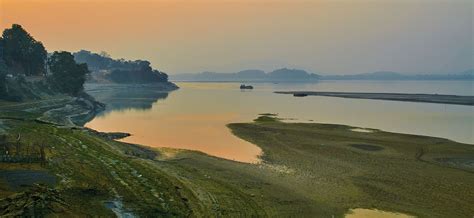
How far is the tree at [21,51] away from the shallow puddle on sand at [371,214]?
12238 cm

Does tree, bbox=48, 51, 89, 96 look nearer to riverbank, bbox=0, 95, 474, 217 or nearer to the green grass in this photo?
riverbank, bbox=0, 95, 474, 217

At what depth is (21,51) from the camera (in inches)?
4872

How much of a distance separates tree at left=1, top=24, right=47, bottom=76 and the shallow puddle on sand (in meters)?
122

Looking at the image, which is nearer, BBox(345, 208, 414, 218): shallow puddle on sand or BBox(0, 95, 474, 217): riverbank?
BBox(0, 95, 474, 217): riverbank

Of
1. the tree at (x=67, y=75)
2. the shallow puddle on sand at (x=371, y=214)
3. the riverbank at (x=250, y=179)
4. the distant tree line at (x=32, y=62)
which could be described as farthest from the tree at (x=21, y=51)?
the shallow puddle on sand at (x=371, y=214)

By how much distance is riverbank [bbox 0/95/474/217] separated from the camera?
25.9 metres

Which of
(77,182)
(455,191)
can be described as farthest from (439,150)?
(77,182)

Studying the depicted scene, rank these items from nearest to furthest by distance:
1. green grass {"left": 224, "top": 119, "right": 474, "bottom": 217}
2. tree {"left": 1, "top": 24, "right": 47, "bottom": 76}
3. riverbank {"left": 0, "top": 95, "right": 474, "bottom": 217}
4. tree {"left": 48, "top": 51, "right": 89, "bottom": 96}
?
riverbank {"left": 0, "top": 95, "right": 474, "bottom": 217} → green grass {"left": 224, "top": 119, "right": 474, "bottom": 217} → tree {"left": 48, "top": 51, "right": 89, "bottom": 96} → tree {"left": 1, "top": 24, "right": 47, "bottom": 76}

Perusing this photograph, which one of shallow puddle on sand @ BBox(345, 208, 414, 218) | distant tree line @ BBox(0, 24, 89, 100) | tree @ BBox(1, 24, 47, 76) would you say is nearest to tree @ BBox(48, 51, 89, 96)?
distant tree line @ BBox(0, 24, 89, 100)

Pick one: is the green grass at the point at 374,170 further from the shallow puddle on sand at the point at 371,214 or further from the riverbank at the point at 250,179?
the shallow puddle on sand at the point at 371,214

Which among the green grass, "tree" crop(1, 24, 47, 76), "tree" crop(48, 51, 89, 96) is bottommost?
the green grass

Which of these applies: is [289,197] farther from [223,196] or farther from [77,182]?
[77,182]

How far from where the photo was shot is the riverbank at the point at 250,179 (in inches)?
1021

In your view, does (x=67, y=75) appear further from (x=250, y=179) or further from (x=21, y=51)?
(x=250, y=179)
